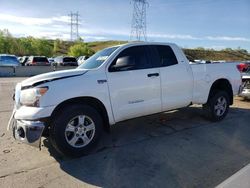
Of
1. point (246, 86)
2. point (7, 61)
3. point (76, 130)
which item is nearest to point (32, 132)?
point (76, 130)

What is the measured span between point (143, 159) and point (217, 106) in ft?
10.5

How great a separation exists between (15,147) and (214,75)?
471 cm

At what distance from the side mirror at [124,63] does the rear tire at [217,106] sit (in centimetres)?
255

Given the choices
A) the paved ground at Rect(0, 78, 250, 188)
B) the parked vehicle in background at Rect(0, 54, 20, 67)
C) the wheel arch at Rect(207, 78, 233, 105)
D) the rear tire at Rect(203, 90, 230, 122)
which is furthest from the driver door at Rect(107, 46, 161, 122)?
the parked vehicle in background at Rect(0, 54, 20, 67)

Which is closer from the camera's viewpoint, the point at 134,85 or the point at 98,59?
the point at 134,85

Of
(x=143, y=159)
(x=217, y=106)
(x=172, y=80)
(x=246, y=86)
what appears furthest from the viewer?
(x=246, y=86)

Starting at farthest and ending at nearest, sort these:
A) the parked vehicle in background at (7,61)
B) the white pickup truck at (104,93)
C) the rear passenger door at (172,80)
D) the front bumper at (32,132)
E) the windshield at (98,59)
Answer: the parked vehicle in background at (7,61) < the rear passenger door at (172,80) < the windshield at (98,59) < the white pickup truck at (104,93) < the front bumper at (32,132)

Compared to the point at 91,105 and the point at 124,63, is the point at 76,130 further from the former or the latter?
the point at 124,63

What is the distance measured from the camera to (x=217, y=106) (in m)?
6.90

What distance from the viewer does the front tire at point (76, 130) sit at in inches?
173

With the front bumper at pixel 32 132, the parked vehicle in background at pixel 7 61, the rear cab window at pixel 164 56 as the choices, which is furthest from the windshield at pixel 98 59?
the parked vehicle in background at pixel 7 61

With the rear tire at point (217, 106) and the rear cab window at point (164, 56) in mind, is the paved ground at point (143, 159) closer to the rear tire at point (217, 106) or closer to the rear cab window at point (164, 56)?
the rear tire at point (217, 106)

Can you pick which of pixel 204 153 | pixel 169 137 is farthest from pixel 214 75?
pixel 204 153

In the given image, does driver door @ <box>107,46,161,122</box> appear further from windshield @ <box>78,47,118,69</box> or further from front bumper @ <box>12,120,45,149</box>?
front bumper @ <box>12,120,45,149</box>
